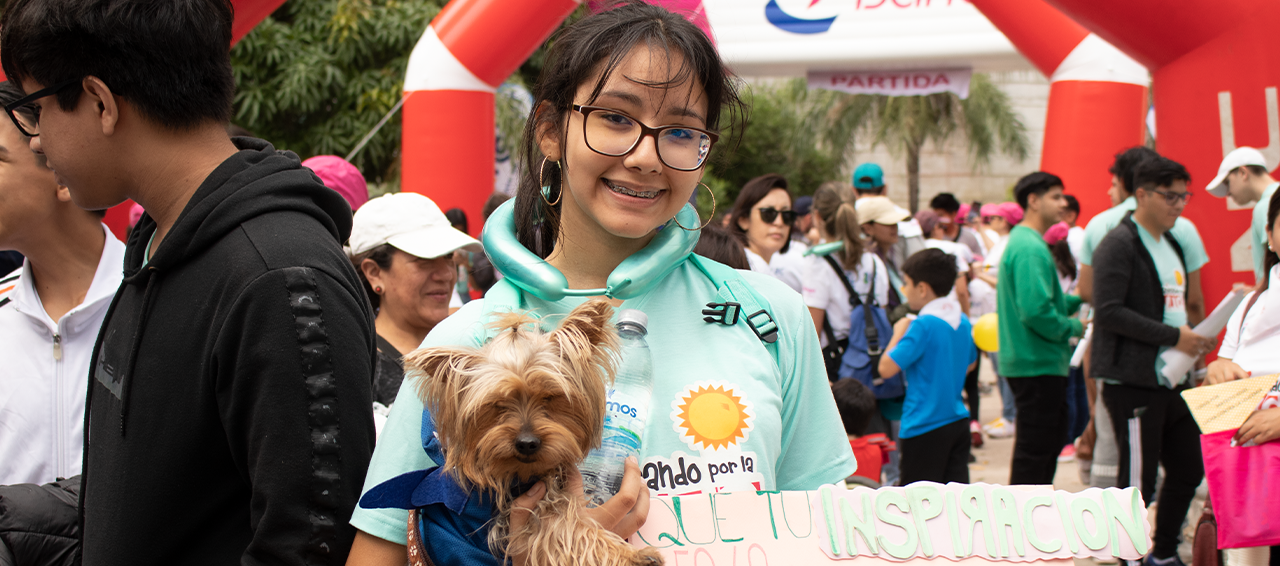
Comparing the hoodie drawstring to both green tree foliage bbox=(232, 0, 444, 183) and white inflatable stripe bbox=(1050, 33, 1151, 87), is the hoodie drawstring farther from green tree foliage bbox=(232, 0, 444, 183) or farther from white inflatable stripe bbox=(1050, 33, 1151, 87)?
green tree foliage bbox=(232, 0, 444, 183)

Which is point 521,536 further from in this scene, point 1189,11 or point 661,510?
point 1189,11

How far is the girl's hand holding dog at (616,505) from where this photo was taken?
3.97ft

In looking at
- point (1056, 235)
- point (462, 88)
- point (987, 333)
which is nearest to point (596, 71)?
point (987, 333)

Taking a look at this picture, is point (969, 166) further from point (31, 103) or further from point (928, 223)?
point (31, 103)

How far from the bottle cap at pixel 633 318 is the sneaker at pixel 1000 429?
309 inches

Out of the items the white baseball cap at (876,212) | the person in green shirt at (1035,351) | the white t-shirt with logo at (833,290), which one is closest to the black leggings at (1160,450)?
the person in green shirt at (1035,351)

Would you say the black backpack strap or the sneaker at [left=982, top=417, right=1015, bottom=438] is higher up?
the black backpack strap

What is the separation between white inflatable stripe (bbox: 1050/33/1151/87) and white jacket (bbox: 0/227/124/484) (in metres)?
8.24

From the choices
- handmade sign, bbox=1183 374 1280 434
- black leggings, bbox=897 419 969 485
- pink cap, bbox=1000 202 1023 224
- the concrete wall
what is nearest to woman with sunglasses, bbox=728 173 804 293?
black leggings, bbox=897 419 969 485

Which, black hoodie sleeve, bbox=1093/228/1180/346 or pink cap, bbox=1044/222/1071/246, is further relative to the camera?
pink cap, bbox=1044/222/1071/246

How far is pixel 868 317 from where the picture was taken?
215 inches

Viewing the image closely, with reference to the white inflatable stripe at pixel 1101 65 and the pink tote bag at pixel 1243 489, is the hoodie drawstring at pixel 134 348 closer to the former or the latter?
the pink tote bag at pixel 1243 489

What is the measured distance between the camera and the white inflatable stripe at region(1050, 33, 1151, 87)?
8.09 meters

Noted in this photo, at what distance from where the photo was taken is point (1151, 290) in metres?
4.70
